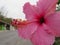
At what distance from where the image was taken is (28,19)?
0.88 ft

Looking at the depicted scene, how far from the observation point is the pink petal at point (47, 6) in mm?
261

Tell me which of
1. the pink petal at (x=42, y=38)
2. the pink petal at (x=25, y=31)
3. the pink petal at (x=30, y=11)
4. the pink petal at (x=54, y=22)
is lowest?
the pink petal at (x=42, y=38)

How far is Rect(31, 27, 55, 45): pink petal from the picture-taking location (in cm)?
25

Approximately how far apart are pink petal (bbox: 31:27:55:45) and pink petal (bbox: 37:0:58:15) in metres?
0.03

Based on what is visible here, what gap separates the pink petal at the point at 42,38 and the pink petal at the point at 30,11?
0.8 inches

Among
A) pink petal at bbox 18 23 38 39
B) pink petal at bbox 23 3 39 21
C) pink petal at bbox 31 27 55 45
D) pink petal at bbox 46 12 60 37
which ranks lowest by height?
pink petal at bbox 31 27 55 45

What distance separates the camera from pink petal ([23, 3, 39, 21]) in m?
0.26

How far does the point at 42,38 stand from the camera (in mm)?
257

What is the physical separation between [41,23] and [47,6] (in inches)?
1.0

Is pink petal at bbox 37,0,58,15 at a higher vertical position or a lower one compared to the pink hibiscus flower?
higher

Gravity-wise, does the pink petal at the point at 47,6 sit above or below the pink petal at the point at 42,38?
above

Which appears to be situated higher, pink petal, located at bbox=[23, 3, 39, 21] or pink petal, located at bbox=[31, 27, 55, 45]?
pink petal, located at bbox=[23, 3, 39, 21]

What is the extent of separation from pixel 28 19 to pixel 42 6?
0.03 metres

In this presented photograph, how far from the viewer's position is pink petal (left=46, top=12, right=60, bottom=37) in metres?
0.25
